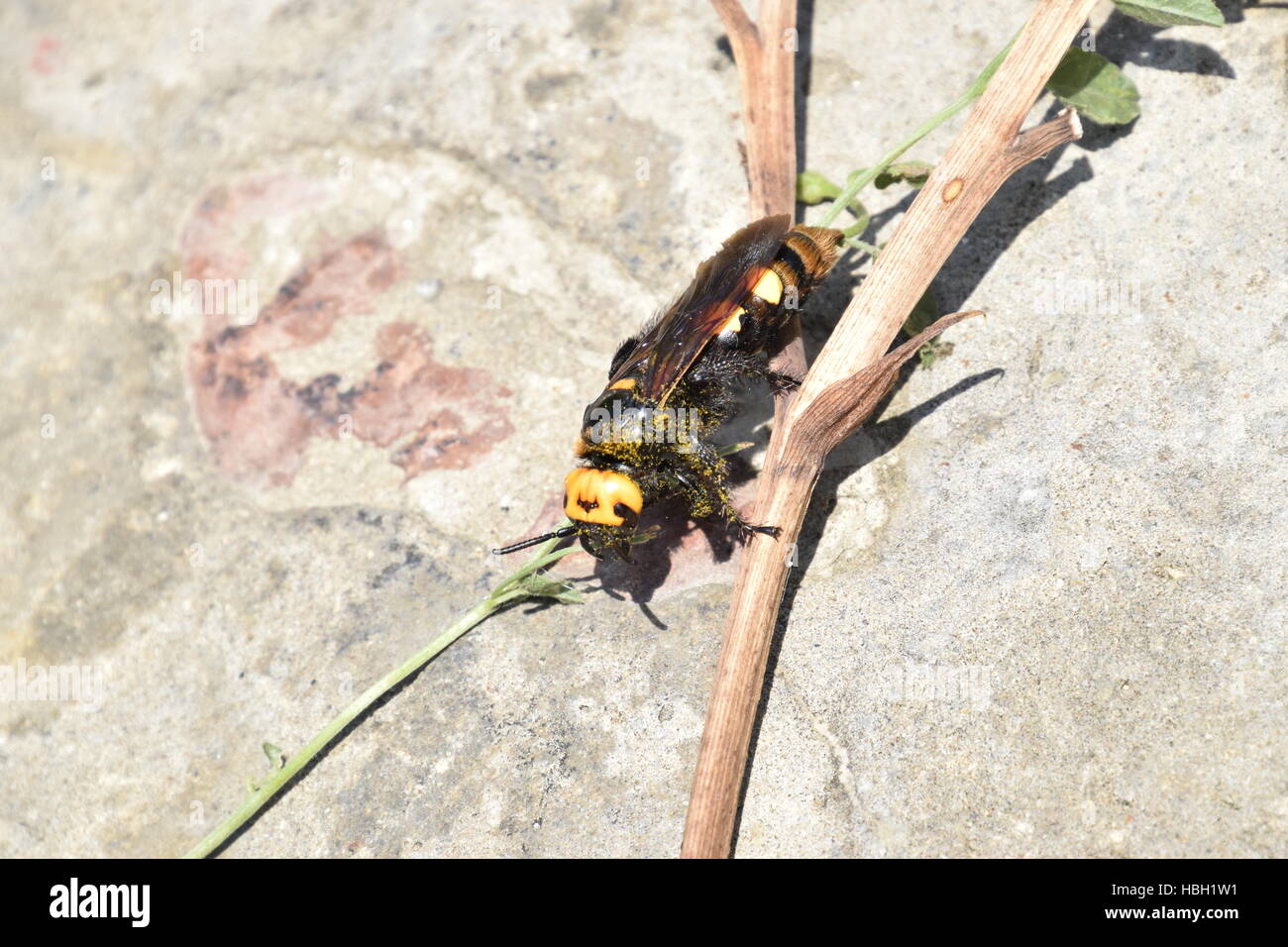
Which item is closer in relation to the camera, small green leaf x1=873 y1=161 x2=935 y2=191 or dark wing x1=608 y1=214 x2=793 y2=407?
dark wing x1=608 y1=214 x2=793 y2=407

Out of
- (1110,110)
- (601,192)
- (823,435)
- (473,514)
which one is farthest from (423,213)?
(1110,110)

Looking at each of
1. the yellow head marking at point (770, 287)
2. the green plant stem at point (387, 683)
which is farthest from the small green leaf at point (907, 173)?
the green plant stem at point (387, 683)

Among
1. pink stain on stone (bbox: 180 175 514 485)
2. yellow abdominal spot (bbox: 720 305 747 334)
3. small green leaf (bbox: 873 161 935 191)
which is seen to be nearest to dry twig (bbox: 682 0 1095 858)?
small green leaf (bbox: 873 161 935 191)

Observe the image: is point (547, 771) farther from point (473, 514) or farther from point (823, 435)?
point (823, 435)

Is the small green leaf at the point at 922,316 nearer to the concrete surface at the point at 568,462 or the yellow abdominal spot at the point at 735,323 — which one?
the concrete surface at the point at 568,462

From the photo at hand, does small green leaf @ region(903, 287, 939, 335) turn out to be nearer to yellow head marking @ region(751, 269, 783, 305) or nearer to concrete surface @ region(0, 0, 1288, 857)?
concrete surface @ region(0, 0, 1288, 857)
